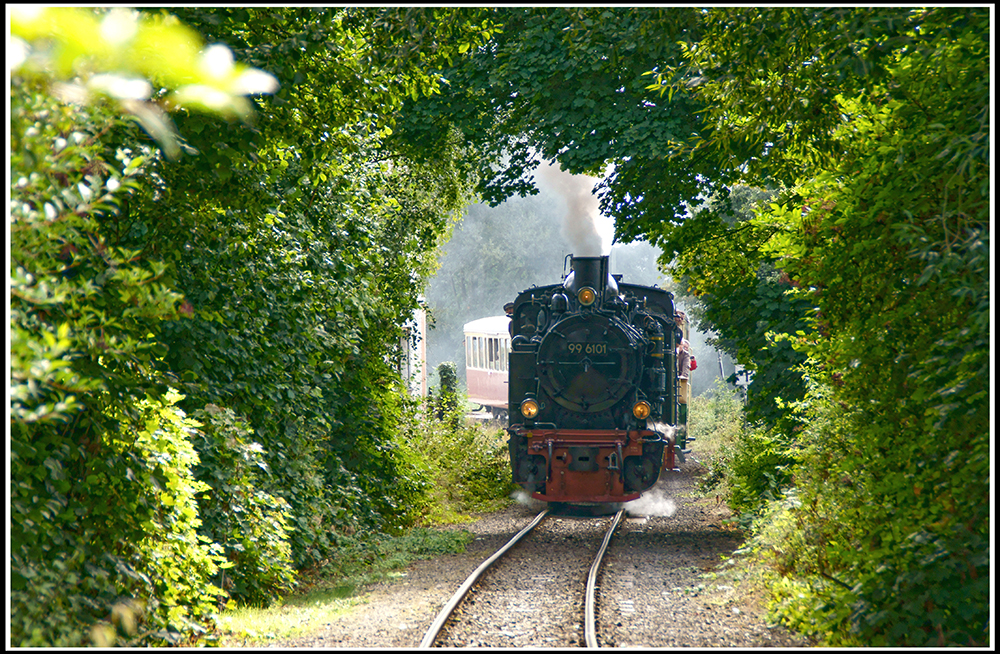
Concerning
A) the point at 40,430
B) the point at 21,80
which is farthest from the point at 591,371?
the point at 21,80

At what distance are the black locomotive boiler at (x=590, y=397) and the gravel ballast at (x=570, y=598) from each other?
791mm

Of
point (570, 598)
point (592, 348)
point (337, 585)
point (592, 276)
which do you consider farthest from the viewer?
point (592, 276)

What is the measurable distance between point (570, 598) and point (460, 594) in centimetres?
107

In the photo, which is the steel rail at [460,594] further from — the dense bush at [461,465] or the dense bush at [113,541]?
the dense bush at [461,465]

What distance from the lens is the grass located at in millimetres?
6062

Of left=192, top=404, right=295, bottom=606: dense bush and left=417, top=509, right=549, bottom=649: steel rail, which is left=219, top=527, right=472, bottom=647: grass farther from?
A: left=417, top=509, right=549, bottom=649: steel rail

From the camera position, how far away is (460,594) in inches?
291

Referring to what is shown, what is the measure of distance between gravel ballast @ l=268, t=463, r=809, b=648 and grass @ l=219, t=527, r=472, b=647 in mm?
177

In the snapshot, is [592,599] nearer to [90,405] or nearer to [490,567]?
[490,567]

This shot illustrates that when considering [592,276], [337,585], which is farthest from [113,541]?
[592,276]

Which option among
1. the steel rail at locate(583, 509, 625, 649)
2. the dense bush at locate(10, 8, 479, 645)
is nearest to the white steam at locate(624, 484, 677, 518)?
the steel rail at locate(583, 509, 625, 649)

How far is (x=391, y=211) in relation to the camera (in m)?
12.9

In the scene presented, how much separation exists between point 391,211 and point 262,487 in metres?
6.20

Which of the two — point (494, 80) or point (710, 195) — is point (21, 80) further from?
point (710, 195)
